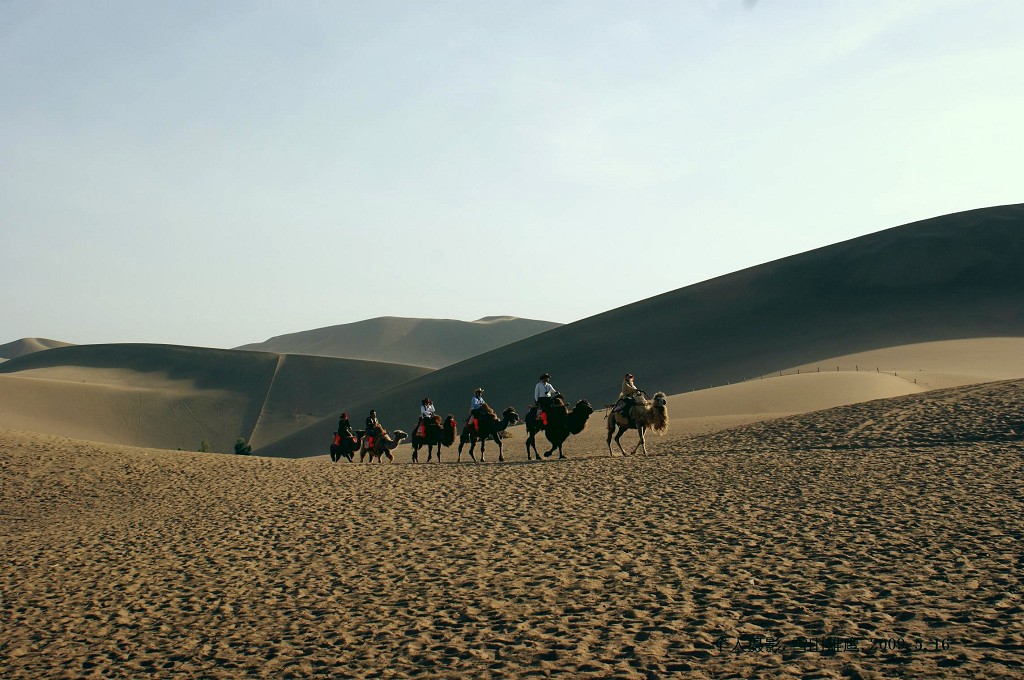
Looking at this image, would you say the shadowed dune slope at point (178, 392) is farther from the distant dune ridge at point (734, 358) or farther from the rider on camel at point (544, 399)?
the rider on camel at point (544, 399)

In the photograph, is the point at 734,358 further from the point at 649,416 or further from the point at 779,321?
the point at 649,416

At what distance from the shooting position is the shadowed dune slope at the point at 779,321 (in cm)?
5603

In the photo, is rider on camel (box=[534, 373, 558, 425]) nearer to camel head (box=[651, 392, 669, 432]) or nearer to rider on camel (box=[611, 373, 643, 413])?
rider on camel (box=[611, 373, 643, 413])

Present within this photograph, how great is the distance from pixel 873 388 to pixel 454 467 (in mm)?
20032

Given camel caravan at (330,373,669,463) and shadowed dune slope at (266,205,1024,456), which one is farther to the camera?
shadowed dune slope at (266,205,1024,456)

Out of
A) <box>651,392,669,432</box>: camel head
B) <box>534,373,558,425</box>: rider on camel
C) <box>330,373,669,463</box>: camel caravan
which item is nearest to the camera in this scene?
<box>651,392,669,432</box>: camel head

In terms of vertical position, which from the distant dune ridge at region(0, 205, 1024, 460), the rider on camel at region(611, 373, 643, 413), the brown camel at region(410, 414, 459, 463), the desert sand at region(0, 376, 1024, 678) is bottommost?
the desert sand at region(0, 376, 1024, 678)

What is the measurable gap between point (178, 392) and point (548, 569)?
99.5 metres

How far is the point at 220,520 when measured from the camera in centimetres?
1563

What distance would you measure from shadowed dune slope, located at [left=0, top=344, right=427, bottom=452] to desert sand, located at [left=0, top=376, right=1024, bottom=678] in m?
66.4

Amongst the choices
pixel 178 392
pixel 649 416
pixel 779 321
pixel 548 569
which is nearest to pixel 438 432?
pixel 649 416

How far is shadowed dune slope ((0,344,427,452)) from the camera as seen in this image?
82562mm

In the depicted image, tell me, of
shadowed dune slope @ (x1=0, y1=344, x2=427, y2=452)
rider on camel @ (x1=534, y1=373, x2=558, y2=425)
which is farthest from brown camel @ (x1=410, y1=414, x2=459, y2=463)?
shadowed dune slope @ (x1=0, y1=344, x2=427, y2=452)

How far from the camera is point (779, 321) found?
66.2 m
